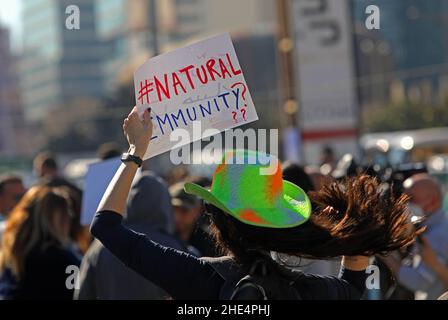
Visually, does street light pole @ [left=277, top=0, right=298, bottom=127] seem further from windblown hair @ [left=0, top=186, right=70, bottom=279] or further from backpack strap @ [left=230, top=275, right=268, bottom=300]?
backpack strap @ [left=230, top=275, right=268, bottom=300]

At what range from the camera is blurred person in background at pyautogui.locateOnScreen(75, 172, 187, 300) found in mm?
4891

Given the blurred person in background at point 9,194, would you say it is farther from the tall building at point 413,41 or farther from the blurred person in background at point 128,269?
the tall building at point 413,41

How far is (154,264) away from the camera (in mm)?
2984

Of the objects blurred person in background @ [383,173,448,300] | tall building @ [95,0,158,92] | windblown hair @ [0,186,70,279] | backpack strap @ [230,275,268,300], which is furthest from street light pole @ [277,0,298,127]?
tall building @ [95,0,158,92]

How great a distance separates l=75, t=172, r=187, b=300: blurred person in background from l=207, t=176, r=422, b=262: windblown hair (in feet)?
6.26

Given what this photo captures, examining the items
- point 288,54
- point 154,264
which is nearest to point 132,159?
point 154,264

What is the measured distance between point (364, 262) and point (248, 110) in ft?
1.86

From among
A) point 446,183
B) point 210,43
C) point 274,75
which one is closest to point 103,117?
point 274,75

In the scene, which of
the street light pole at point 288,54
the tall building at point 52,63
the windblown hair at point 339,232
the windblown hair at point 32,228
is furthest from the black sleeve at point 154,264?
the tall building at point 52,63

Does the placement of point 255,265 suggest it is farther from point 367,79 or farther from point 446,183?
point 367,79

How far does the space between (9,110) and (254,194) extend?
125126 millimetres
